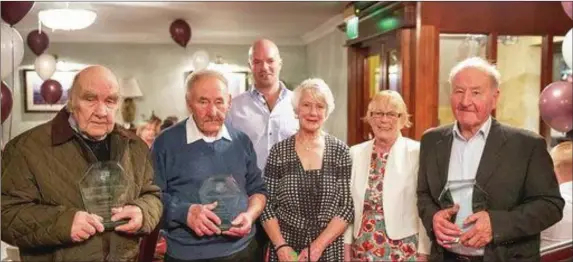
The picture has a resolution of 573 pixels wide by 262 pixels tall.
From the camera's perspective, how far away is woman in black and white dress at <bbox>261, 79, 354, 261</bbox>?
206 cm

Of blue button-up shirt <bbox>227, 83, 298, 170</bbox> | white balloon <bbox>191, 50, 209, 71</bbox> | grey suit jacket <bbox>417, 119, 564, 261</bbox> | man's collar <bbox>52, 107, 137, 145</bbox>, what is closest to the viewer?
man's collar <bbox>52, 107, 137, 145</bbox>

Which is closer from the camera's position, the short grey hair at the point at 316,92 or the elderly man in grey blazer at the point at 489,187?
the elderly man in grey blazer at the point at 489,187

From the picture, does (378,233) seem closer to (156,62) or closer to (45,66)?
(45,66)

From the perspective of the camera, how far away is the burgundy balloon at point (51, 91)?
20.1 ft

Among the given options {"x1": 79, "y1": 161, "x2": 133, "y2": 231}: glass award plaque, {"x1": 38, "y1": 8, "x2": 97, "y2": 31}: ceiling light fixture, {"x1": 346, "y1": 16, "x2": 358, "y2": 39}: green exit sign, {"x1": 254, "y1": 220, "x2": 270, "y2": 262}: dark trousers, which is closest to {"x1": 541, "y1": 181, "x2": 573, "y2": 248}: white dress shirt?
{"x1": 254, "y1": 220, "x2": 270, "y2": 262}: dark trousers

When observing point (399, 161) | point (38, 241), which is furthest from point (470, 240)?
point (38, 241)

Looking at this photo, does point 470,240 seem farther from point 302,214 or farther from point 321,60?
point 321,60

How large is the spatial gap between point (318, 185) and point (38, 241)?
887 millimetres

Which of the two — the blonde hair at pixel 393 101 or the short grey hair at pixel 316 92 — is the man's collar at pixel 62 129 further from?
the blonde hair at pixel 393 101

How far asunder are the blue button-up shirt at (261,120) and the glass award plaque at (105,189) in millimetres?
697

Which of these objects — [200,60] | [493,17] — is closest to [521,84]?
[493,17]

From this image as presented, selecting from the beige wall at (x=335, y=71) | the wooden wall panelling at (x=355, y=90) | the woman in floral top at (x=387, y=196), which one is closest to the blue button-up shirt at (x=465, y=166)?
the woman in floral top at (x=387, y=196)

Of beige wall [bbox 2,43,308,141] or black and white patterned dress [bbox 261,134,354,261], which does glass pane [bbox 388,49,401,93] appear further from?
beige wall [bbox 2,43,308,141]

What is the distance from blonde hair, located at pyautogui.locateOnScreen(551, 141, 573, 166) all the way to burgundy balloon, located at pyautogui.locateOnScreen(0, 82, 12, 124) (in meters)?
1.82
